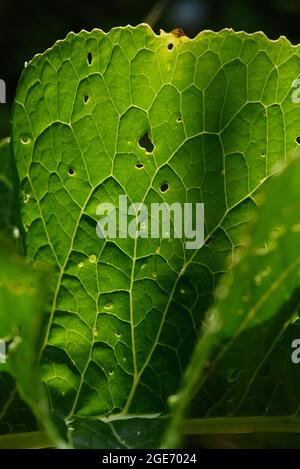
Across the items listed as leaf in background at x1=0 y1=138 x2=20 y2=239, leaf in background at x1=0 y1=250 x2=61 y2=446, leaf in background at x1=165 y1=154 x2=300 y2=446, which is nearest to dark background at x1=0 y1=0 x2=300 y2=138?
leaf in background at x1=0 y1=138 x2=20 y2=239

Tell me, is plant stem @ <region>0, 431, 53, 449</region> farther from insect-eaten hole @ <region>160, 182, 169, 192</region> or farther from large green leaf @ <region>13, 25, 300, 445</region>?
insect-eaten hole @ <region>160, 182, 169, 192</region>

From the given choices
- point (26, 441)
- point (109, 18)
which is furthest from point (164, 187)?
point (109, 18)

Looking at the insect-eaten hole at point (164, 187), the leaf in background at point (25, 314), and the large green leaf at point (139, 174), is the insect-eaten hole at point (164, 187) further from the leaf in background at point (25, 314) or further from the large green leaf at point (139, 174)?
the leaf in background at point (25, 314)

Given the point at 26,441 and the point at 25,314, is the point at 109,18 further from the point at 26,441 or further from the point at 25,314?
the point at 25,314

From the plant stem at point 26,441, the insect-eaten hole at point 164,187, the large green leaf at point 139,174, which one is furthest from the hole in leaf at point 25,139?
the plant stem at point 26,441

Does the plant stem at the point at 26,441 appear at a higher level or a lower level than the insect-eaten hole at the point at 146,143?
lower

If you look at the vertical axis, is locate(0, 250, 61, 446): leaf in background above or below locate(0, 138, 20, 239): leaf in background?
below

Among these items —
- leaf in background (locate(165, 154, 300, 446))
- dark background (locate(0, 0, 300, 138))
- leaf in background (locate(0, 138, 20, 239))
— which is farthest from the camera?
dark background (locate(0, 0, 300, 138))
